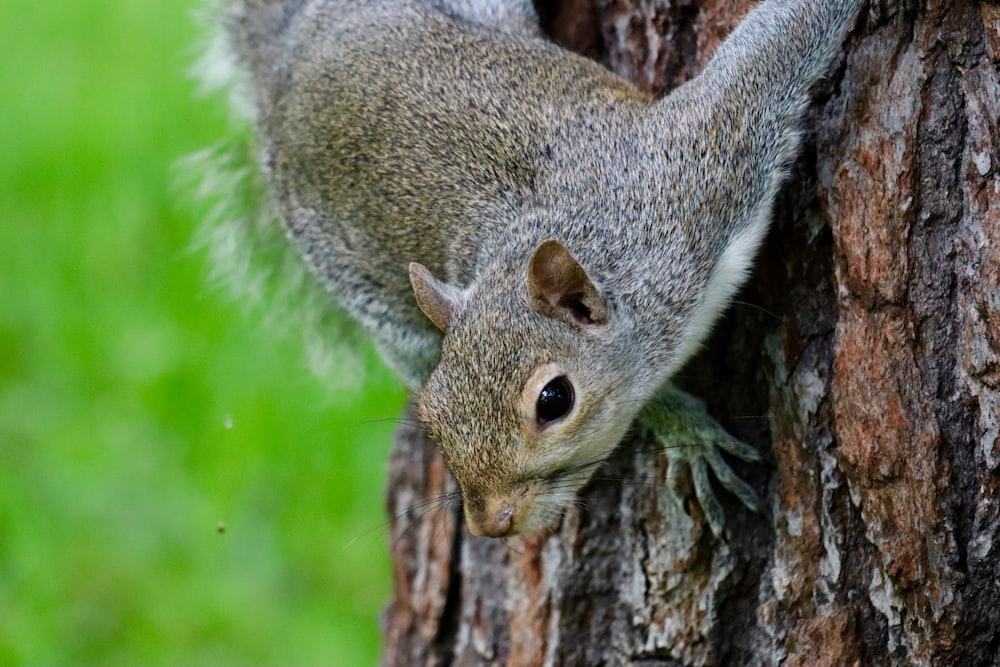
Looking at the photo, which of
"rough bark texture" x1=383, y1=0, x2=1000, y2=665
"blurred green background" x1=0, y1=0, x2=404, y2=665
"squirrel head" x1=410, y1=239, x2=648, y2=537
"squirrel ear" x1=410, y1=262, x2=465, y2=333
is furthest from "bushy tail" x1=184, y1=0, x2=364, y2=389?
"squirrel head" x1=410, y1=239, x2=648, y2=537

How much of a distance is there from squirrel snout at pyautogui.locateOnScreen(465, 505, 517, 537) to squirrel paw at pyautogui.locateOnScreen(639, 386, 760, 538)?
48 cm

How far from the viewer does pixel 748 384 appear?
95.0 inches

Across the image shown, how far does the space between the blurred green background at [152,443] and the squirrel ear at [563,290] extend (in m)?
1.47

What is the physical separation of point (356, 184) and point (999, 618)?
5.50 ft

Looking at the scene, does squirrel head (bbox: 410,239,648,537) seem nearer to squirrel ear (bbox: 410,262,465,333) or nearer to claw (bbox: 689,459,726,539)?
squirrel ear (bbox: 410,262,465,333)

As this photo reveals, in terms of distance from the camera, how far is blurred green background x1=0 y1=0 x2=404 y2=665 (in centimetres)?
356

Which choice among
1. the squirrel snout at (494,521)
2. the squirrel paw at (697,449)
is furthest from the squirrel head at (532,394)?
the squirrel paw at (697,449)

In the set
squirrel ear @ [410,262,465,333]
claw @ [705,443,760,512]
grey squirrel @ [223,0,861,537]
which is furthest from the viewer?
claw @ [705,443,760,512]

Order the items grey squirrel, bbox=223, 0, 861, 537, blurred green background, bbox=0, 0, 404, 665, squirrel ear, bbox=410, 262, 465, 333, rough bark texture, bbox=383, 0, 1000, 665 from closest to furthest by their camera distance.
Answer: rough bark texture, bbox=383, 0, 1000, 665 → grey squirrel, bbox=223, 0, 861, 537 → squirrel ear, bbox=410, 262, 465, 333 → blurred green background, bbox=0, 0, 404, 665

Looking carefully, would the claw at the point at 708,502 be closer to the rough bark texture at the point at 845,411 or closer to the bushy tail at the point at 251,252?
the rough bark texture at the point at 845,411

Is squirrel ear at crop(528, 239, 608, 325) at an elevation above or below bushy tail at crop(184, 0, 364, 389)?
below

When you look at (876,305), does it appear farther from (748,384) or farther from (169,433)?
(169,433)

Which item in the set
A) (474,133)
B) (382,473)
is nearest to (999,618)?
(474,133)

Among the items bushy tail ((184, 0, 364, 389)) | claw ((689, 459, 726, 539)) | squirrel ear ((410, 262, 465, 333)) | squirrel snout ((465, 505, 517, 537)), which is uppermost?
bushy tail ((184, 0, 364, 389))
